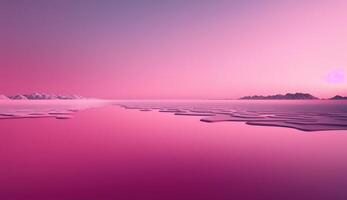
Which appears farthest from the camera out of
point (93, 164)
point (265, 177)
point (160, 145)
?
point (160, 145)

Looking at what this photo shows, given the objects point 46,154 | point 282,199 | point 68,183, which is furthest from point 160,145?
point 282,199

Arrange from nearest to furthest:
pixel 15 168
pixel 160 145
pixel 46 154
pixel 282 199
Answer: pixel 282 199, pixel 15 168, pixel 46 154, pixel 160 145

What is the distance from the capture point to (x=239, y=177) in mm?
5023

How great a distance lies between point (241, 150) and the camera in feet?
25.1

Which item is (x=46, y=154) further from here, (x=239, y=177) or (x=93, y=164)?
(x=239, y=177)

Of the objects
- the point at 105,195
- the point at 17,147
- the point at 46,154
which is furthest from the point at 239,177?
the point at 17,147

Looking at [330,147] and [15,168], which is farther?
[330,147]

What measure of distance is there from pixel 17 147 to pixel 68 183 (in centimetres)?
456

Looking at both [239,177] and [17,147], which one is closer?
[239,177]

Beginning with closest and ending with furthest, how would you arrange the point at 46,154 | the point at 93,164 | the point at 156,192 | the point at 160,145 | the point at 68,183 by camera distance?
the point at 156,192 < the point at 68,183 < the point at 93,164 < the point at 46,154 < the point at 160,145

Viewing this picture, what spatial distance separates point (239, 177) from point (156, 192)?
184cm

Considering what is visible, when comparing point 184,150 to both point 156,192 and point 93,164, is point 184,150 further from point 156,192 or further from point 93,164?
point 156,192

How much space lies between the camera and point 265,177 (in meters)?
5.00

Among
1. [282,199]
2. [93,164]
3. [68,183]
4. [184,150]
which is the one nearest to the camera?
[282,199]
